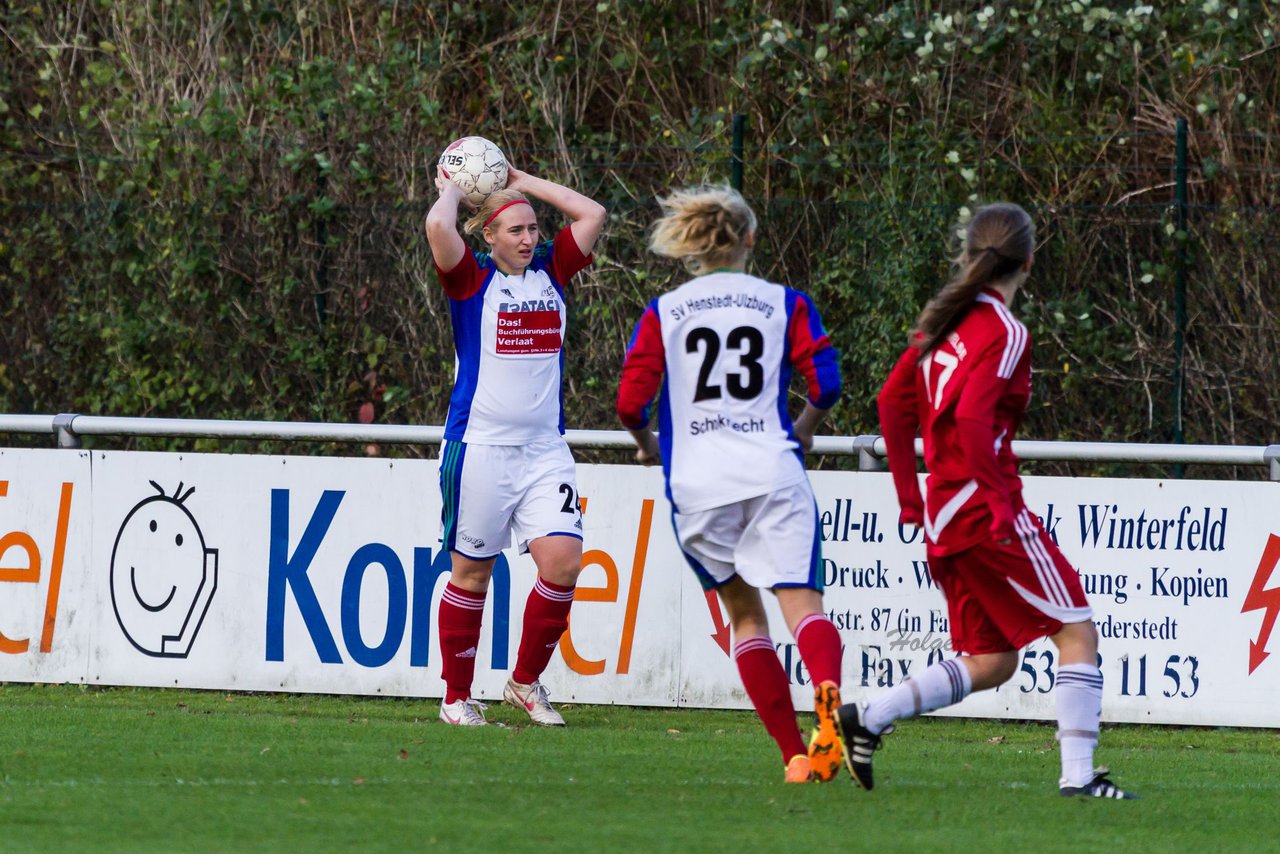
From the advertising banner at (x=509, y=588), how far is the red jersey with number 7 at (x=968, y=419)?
2417 mm

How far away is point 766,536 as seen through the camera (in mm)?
6055

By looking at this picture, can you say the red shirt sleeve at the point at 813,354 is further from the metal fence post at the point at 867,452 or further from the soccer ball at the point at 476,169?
the metal fence post at the point at 867,452

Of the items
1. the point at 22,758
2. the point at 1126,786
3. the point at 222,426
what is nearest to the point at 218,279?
the point at 222,426

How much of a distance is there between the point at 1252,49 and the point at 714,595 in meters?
6.29

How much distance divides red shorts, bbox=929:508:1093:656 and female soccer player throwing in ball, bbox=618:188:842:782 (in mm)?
463

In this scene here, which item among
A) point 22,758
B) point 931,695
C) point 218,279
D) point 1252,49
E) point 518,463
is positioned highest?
point 1252,49

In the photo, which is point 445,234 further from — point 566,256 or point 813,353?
point 813,353

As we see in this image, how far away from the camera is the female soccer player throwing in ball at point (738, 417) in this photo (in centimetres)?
605

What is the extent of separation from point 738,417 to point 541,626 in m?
2.10

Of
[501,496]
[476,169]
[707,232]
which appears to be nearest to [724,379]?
[707,232]

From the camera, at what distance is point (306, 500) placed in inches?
345

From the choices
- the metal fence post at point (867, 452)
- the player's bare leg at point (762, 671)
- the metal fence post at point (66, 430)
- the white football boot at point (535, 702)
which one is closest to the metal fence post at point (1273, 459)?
the metal fence post at point (867, 452)

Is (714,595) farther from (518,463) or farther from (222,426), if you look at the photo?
(222,426)

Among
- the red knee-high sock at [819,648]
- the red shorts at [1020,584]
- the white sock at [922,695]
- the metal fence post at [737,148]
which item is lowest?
the white sock at [922,695]
